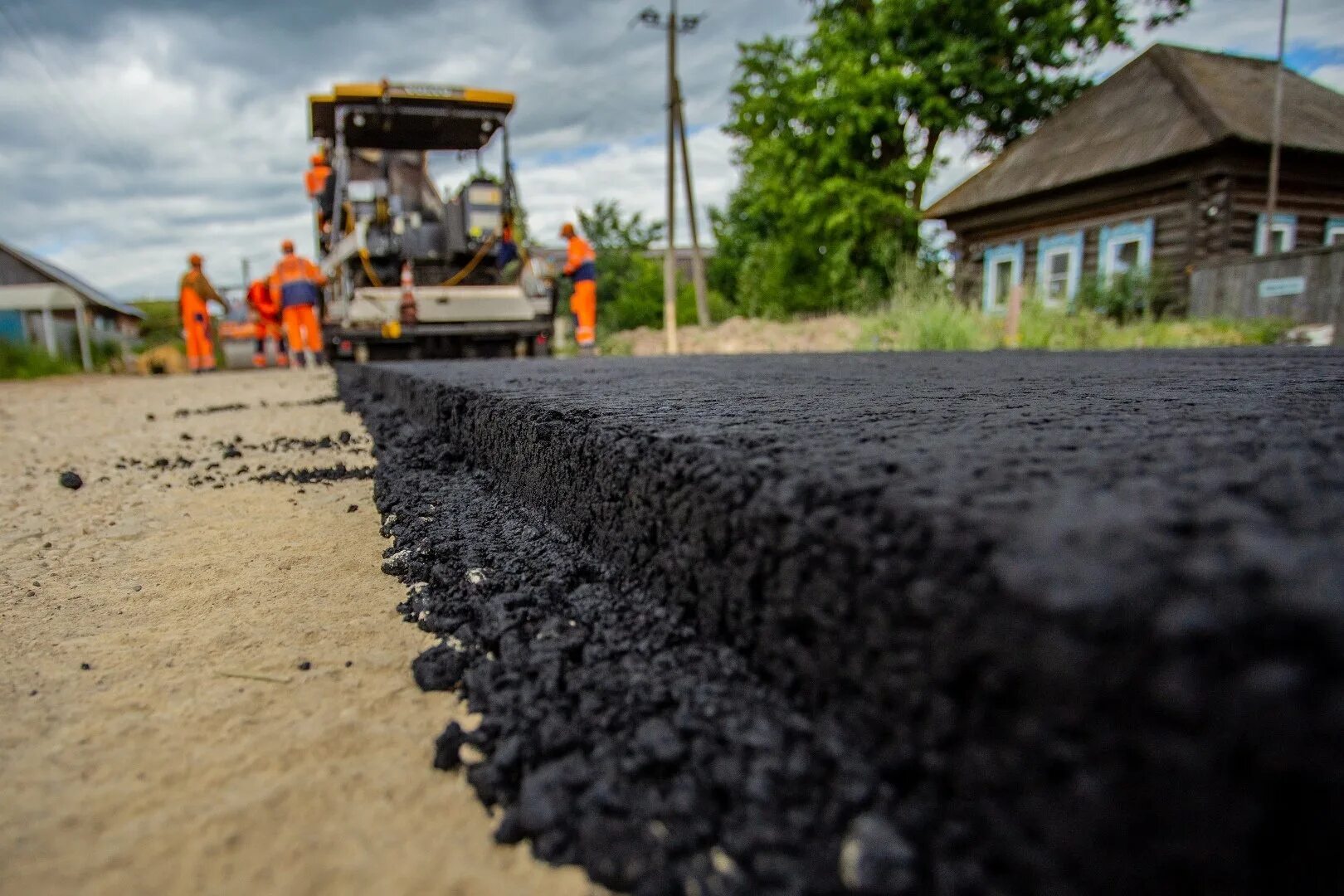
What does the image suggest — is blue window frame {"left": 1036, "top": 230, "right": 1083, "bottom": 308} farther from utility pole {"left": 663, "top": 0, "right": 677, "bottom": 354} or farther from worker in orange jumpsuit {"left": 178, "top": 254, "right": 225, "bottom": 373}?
worker in orange jumpsuit {"left": 178, "top": 254, "right": 225, "bottom": 373}

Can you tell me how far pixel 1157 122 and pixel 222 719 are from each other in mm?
16672

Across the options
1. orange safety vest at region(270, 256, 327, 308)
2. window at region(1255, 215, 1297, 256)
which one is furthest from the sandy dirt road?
window at region(1255, 215, 1297, 256)

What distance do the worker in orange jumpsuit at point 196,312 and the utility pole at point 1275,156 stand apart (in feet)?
54.4

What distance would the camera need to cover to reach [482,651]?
1113mm

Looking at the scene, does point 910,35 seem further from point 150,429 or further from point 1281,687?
point 1281,687

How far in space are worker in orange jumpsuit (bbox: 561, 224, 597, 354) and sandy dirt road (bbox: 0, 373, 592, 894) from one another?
7.62 meters

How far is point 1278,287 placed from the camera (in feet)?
34.4

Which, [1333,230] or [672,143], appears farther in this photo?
[672,143]

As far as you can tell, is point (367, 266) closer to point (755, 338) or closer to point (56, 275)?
point (755, 338)

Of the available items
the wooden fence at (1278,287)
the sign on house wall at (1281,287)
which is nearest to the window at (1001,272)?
the wooden fence at (1278,287)

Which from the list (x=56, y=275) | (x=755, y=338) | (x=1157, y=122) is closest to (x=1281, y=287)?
(x=1157, y=122)

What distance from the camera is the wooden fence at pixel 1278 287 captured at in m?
9.75

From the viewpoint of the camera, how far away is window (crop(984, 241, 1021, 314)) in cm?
1586

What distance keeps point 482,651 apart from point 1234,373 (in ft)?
7.02
